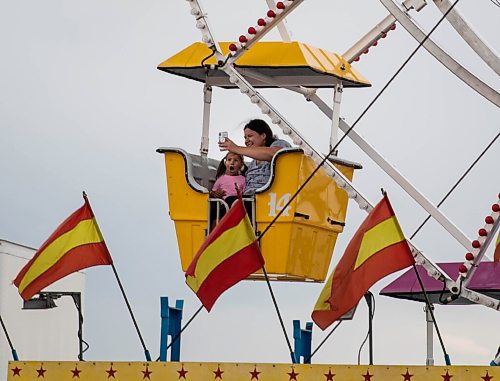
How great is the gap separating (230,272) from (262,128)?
7.69 feet

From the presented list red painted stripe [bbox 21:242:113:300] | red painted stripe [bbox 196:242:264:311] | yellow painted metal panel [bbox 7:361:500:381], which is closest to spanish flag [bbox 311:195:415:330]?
yellow painted metal panel [bbox 7:361:500:381]

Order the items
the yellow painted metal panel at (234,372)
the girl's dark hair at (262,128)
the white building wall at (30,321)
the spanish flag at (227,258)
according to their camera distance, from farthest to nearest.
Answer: the white building wall at (30,321) < the girl's dark hair at (262,128) < the spanish flag at (227,258) < the yellow painted metal panel at (234,372)

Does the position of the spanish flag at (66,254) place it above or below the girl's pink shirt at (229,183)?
below

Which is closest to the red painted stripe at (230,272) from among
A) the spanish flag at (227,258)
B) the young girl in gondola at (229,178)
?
the spanish flag at (227,258)

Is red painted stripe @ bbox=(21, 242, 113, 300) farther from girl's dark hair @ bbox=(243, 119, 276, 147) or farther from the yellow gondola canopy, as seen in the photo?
the yellow gondola canopy

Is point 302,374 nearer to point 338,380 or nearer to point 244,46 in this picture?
point 338,380

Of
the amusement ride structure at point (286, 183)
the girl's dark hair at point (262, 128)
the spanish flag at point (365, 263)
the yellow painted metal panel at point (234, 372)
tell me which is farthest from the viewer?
the girl's dark hair at point (262, 128)

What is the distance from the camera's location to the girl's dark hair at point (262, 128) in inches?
850

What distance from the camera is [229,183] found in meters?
21.2

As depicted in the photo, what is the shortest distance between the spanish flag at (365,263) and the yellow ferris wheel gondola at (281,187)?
4.16 feet

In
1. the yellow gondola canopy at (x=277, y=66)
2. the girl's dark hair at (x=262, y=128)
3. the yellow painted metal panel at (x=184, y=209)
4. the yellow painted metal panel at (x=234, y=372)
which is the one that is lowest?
the yellow painted metal panel at (x=234, y=372)

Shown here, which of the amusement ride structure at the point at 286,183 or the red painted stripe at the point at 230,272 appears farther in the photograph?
the amusement ride structure at the point at 286,183

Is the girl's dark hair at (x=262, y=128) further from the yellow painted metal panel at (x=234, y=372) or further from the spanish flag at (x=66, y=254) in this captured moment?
the yellow painted metal panel at (x=234, y=372)

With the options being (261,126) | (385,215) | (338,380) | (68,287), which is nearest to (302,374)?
(338,380)
